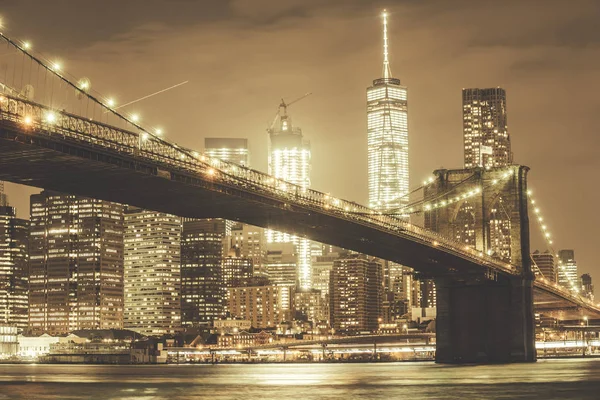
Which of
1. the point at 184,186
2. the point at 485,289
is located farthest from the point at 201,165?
the point at 485,289

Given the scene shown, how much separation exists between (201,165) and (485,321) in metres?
38.5

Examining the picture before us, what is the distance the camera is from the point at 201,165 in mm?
67062

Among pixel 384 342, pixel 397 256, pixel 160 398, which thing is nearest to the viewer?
pixel 160 398

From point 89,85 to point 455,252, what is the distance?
41972 millimetres

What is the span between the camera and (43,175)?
61.0 m

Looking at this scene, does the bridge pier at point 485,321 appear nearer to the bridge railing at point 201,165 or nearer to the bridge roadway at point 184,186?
the bridge roadway at point 184,186

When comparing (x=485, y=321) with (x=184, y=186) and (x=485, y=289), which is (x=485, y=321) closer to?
(x=485, y=289)

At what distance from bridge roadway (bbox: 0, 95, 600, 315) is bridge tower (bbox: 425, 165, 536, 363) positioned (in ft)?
6.75

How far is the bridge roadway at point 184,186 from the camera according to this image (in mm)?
54844

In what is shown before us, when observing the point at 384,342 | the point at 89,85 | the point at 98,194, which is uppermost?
the point at 89,85

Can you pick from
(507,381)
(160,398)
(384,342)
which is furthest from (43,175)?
(384,342)

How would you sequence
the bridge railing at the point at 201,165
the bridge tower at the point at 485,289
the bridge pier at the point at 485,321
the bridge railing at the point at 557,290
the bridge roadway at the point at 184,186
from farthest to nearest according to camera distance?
the bridge railing at the point at 557,290
the bridge tower at the point at 485,289
the bridge pier at the point at 485,321
the bridge roadway at the point at 184,186
the bridge railing at the point at 201,165

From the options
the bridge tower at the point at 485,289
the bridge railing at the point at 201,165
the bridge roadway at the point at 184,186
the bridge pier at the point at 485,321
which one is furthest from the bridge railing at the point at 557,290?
the bridge roadway at the point at 184,186

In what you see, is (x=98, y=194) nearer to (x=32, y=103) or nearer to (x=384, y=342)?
(x=32, y=103)
